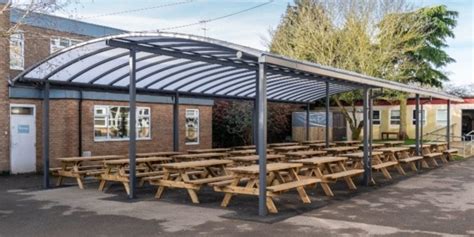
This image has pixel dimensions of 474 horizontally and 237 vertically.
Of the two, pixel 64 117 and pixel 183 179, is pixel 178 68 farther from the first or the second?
pixel 64 117

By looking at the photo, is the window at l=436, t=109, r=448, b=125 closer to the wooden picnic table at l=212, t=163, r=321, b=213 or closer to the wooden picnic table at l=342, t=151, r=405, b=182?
the wooden picnic table at l=342, t=151, r=405, b=182

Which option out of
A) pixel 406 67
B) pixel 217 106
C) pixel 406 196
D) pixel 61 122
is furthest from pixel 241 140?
pixel 406 196

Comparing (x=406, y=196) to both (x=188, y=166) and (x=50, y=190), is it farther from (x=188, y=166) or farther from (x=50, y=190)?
(x=50, y=190)

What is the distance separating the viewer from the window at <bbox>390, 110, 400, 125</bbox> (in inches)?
1339

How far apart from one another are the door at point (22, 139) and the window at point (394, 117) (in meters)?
24.8

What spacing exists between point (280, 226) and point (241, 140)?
18542 millimetres

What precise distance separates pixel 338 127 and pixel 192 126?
1266 cm

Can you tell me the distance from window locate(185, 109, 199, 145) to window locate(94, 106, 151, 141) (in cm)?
235

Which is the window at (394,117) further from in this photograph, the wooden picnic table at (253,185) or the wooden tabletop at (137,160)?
the wooden picnic table at (253,185)

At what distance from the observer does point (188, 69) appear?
1324 centimetres

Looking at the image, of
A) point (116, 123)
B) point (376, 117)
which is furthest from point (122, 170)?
point (376, 117)

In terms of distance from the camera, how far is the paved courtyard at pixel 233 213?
7.33m

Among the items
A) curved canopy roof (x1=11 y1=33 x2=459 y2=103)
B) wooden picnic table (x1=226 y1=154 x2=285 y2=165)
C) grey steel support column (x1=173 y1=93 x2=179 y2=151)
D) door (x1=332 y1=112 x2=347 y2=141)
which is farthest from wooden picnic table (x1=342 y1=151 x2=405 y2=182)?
door (x1=332 y1=112 x2=347 y2=141)

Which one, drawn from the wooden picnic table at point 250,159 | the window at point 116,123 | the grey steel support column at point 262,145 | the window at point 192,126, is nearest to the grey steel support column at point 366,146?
the wooden picnic table at point 250,159
